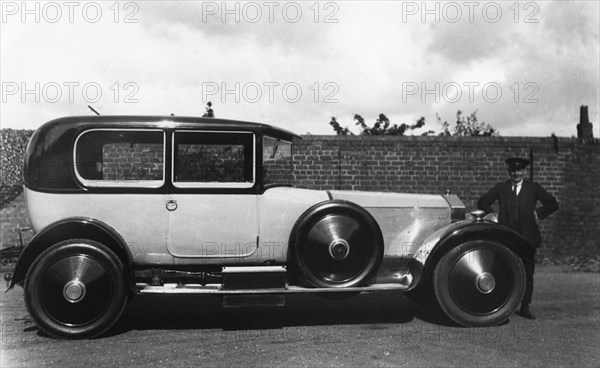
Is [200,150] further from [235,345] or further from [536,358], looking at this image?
[536,358]

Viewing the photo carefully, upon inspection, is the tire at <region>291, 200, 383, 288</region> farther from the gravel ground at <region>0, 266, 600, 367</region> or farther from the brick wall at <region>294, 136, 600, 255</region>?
the brick wall at <region>294, 136, 600, 255</region>

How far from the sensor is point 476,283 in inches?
187

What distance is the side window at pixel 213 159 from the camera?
4770 millimetres

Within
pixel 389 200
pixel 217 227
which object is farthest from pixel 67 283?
pixel 389 200

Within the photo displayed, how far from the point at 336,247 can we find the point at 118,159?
221cm

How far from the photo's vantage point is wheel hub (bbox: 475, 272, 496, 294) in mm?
4730

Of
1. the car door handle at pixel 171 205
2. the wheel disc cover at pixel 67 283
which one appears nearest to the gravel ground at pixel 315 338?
the wheel disc cover at pixel 67 283

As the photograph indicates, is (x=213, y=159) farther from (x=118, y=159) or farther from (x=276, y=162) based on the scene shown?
(x=118, y=159)

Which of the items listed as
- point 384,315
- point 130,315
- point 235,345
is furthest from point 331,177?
point 235,345

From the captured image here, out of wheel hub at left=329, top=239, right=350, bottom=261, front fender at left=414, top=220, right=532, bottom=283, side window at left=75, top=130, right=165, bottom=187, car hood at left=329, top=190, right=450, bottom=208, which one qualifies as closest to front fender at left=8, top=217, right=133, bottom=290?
side window at left=75, top=130, right=165, bottom=187

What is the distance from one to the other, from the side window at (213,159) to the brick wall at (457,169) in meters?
4.11

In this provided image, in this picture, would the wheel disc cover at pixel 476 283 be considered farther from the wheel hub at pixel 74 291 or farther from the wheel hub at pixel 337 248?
the wheel hub at pixel 74 291

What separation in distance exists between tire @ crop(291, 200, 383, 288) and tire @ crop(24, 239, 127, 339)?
1.63 m

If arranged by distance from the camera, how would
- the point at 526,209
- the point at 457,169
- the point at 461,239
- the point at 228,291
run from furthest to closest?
1. the point at 457,169
2. the point at 526,209
3. the point at 461,239
4. the point at 228,291
